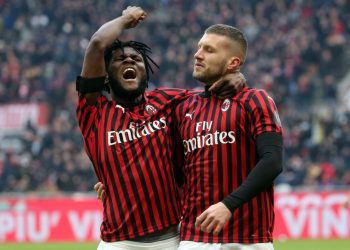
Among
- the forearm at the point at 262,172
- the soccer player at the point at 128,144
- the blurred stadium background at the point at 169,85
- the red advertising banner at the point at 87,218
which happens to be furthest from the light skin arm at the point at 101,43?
the red advertising banner at the point at 87,218

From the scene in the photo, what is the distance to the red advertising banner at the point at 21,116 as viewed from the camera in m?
23.0

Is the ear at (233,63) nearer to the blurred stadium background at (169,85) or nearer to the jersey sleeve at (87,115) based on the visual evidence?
the jersey sleeve at (87,115)

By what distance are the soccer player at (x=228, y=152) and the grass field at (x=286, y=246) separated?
9.22 metres

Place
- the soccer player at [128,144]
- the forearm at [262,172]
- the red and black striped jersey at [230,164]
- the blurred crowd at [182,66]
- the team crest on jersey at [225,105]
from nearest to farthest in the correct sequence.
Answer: the forearm at [262,172]
the red and black striped jersey at [230,164]
the team crest on jersey at [225,105]
the soccer player at [128,144]
the blurred crowd at [182,66]

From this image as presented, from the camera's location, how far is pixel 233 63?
559 centimetres

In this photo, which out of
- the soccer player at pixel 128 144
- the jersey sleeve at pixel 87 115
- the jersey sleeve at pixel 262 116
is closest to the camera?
the jersey sleeve at pixel 262 116

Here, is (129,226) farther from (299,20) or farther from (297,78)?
(299,20)

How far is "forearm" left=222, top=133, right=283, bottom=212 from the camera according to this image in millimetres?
5023

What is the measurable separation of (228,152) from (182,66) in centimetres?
1783

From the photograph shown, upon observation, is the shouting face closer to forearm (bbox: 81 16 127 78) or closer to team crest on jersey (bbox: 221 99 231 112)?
forearm (bbox: 81 16 127 78)

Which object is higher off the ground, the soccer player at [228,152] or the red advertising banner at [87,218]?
the soccer player at [228,152]

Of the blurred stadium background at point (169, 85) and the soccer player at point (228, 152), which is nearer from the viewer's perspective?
the soccer player at point (228, 152)

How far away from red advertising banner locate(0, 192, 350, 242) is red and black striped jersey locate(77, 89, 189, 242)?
11.0 m

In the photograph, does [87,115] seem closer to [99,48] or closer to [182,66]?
[99,48]
